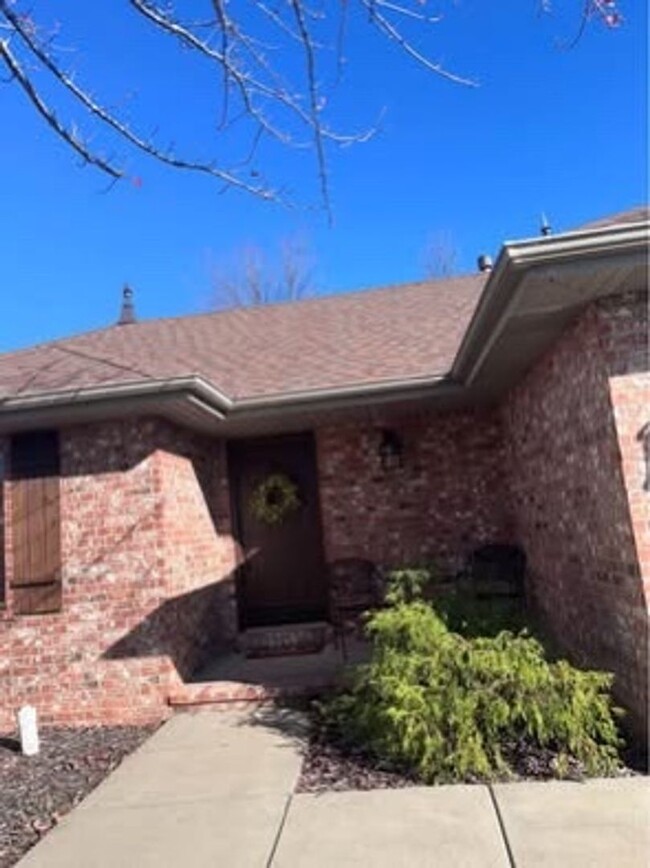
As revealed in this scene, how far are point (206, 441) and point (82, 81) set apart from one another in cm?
508

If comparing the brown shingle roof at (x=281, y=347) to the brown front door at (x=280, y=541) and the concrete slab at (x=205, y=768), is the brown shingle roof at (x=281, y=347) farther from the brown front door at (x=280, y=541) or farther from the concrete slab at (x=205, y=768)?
the concrete slab at (x=205, y=768)

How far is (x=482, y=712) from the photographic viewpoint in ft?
13.9

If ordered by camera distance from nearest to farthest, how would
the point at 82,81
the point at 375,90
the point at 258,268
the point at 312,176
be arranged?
the point at 82,81, the point at 312,176, the point at 375,90, the point at 258,268

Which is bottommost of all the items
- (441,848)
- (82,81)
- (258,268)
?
(441,848)

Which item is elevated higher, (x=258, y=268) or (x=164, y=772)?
(x=258, y=268)

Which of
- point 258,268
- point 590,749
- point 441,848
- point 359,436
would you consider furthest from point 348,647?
point 258,268

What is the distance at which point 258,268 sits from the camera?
20.1 m

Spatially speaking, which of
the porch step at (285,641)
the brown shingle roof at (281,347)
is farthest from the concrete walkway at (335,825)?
the brown shingle roof at (281,347)

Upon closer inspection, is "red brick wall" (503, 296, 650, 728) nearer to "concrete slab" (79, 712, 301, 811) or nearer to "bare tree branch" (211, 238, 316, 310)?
"concrete slab" (79, 712, 301, 811)

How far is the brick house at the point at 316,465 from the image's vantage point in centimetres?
431

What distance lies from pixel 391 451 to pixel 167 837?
4896 millimetres

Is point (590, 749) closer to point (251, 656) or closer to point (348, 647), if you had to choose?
point (348, 647)

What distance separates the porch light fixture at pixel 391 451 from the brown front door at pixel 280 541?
2.71ft

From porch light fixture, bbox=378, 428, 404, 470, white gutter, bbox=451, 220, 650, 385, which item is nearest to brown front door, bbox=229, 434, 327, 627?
porch light fixture, bbox=378, 428, 404, 470
